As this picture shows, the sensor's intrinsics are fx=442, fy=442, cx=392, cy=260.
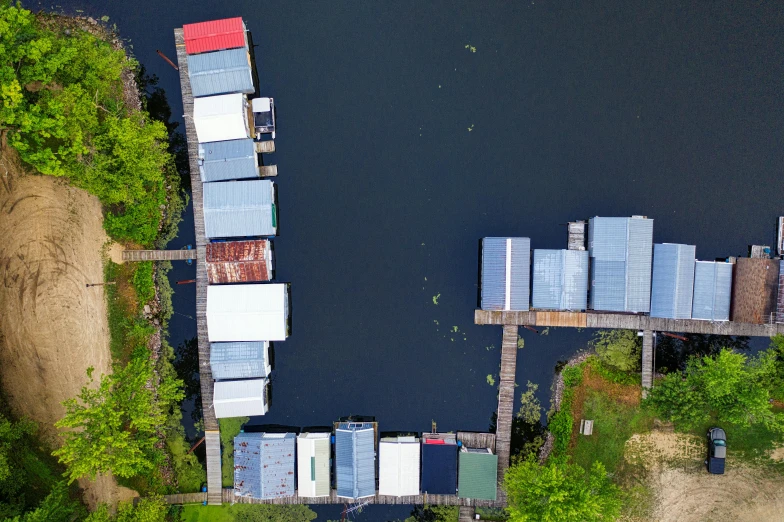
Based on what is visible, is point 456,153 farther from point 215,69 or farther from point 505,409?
point 505,409

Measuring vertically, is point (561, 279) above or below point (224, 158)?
below

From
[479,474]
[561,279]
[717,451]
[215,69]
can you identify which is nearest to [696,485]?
[717,451]

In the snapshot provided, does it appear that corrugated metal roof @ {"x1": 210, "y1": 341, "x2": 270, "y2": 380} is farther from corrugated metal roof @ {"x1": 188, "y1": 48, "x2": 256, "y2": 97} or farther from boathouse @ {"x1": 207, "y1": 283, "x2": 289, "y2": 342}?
corrugated metal roof @ {"x1": 188, "y1": 48, "x2": 256, "y2": 97}

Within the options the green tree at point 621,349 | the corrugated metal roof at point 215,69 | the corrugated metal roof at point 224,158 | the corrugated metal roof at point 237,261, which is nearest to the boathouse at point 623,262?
the green tree at point 621,349

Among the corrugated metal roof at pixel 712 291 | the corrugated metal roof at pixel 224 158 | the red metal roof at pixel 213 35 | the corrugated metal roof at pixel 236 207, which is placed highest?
the red metal roof at pixel 213 35

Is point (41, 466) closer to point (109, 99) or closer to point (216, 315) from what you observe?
point (216, 315)

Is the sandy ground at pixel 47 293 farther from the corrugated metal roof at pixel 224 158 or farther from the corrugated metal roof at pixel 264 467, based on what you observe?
the corrugated metal roof at pixel 264 467

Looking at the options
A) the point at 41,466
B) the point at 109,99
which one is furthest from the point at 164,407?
the point at 109,99
